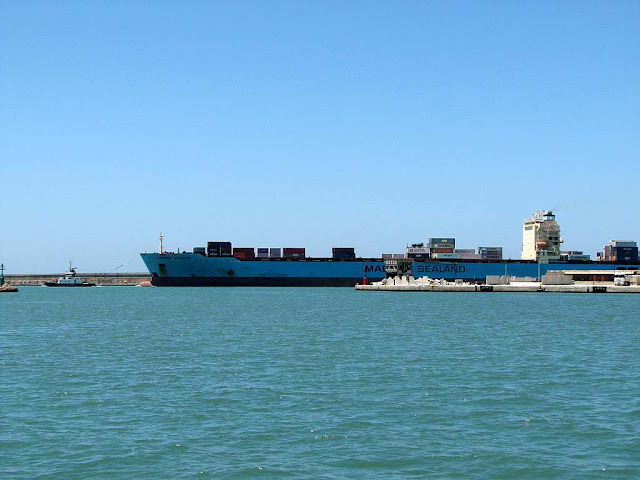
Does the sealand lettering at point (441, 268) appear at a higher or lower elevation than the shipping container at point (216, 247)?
lower

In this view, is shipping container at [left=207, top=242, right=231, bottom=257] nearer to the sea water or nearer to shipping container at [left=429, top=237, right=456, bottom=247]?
shipping container at [left=429, top=237, right=456, bottom=247]

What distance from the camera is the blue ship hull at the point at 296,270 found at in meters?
123

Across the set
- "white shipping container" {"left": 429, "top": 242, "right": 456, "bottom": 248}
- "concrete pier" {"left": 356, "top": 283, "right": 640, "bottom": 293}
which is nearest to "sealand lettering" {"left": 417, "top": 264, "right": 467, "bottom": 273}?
"white shipping container" {"left": 429, "top": 242, "right": 456, "bottom": 248}

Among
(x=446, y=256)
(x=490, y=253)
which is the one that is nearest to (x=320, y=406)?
(x=446, y=256)

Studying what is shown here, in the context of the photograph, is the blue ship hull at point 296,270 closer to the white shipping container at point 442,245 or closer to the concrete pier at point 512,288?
the white shipping container at point 442,245

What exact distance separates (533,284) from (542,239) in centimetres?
2807

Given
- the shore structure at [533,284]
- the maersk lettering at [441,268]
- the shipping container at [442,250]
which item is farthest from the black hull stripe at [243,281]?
the shipping container at [442,250]

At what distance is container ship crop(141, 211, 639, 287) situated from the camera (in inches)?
4879

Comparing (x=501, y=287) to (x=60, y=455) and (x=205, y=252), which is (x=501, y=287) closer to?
(x=205, y=252)

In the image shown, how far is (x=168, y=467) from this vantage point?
15.3 m

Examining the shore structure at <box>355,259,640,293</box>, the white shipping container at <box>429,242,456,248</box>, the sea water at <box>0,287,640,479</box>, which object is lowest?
the sea water at <box>0,287,640,479</box>

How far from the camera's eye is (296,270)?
12656 centimetres

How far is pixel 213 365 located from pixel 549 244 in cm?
11876

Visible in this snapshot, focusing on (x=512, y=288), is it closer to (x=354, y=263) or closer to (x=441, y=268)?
(x=441, y=268)
